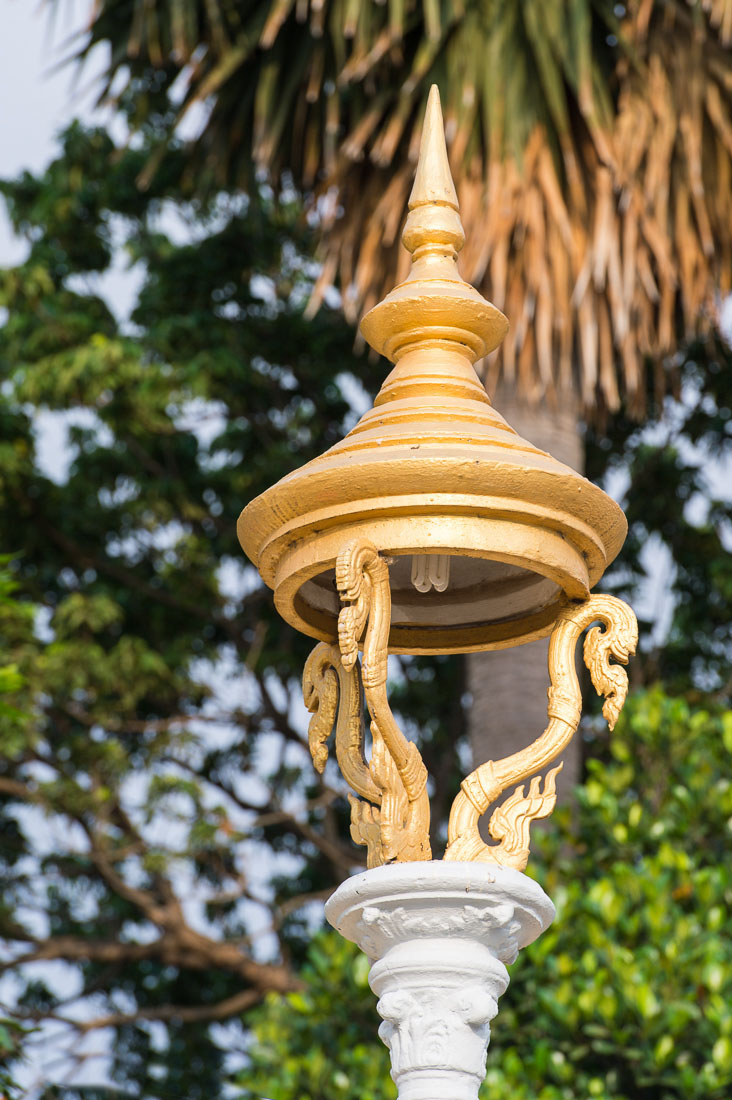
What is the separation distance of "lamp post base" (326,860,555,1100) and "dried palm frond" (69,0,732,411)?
12.4 feet

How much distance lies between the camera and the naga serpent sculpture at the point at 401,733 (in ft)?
7.29

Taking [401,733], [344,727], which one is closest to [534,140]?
[344,727]

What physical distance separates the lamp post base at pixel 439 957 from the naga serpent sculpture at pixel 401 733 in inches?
3.6

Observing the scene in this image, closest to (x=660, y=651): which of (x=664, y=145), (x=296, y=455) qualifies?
(x=296, y=455)

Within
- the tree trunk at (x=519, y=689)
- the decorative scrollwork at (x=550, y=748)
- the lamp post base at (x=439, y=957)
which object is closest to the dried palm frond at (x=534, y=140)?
the tree trunk at (x=519, y=689)

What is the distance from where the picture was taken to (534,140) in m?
5.90

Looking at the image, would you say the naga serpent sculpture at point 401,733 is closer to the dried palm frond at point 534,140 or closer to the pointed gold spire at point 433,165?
the pointed gold spire at point 433,165

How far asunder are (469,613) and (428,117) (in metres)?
0.83

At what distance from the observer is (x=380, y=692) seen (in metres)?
2.22

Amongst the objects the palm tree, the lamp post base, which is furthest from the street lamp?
the palm tree

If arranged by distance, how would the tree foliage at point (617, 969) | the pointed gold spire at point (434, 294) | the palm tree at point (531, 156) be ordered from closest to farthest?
the pointed gold spire at point (434, 294) < the tree foliage at point (617, 969) < the palm tree at point (531, 156)

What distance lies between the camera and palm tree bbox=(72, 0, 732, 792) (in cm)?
580

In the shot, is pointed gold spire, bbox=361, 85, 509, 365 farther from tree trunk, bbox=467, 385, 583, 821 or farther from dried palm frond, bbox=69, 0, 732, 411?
dried palm frond, bbox=69, 0, 732, 411

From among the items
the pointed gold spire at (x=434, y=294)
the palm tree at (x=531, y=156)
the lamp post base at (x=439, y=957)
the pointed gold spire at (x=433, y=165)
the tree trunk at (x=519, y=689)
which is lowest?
the lamp post base at (x=439, y=957)
